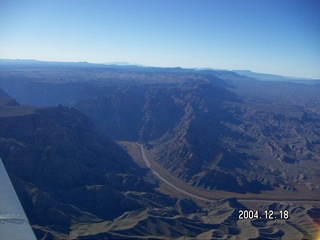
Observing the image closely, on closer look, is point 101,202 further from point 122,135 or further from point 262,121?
point 262,121

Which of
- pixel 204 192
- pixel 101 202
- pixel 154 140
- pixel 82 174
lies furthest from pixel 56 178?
pixel 154 140

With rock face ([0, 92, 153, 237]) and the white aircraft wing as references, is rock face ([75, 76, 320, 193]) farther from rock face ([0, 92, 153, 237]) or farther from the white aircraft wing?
the white aircraft wing

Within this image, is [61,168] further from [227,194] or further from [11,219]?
[11,219]
